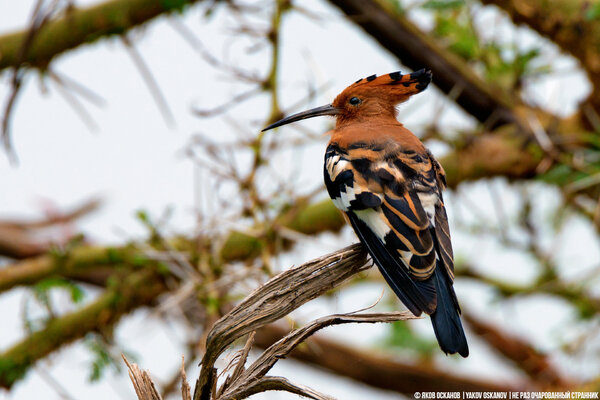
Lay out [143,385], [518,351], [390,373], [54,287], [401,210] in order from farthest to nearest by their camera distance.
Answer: [518,351]
[390,373]
[54,287]
[401,210]
[143,385]

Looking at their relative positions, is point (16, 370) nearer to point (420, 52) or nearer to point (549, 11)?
point (420, 52)

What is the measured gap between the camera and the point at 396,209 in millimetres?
2381

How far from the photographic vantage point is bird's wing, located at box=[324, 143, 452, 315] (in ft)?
7.06

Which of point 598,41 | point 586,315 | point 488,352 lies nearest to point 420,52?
point 598,41

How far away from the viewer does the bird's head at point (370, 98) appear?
9.77 ft

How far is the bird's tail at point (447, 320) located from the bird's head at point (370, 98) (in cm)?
98

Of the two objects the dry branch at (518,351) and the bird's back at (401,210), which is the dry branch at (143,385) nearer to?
the bird's back at (401,210)

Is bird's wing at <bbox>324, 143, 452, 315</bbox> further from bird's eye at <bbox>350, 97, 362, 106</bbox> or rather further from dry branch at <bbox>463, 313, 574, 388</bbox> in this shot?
dry branch at <bbox>463, 313, 574, 388</bbox>

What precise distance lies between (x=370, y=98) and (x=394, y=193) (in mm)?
710

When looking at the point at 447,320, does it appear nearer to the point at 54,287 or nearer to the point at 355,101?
the point at 355,101

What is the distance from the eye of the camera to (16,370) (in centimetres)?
344

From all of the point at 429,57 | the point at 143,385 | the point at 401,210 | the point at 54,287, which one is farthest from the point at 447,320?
the point at 429,57

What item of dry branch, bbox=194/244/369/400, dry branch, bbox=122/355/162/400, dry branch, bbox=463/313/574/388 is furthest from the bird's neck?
dry branch, bbox=463/313/574/388

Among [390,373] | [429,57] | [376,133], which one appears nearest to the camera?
[376,133]
